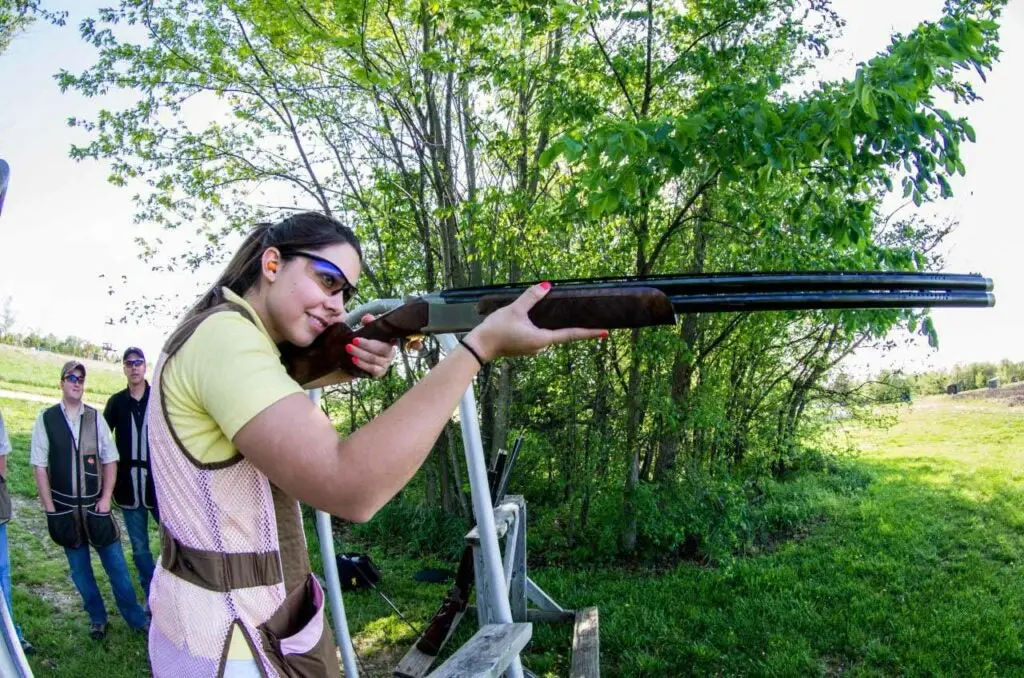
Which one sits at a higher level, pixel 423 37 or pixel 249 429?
pixel 423 37

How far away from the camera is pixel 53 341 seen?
15336 mm

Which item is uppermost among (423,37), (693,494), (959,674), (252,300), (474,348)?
(423,37)

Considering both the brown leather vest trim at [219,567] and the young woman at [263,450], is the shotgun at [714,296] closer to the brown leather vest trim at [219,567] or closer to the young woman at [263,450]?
the young woman at [263,450]

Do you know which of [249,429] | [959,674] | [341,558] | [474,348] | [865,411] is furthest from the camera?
[865,411]

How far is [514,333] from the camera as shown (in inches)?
56.7

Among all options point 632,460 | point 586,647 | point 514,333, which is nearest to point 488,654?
point 514,333

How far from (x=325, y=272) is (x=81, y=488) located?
4.96 metres

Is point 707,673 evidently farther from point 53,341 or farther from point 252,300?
point 53,341

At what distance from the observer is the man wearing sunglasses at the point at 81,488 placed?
5.39 m

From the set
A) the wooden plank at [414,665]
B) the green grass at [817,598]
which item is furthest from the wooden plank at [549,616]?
the wooden plank at [414,665]

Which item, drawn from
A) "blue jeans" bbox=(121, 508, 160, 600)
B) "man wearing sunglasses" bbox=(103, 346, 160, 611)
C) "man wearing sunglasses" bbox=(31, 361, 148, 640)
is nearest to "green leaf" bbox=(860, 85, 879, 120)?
"man wearing sunglasses" bbox=(103, 346, 160, 611)

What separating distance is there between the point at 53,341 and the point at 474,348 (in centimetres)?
1696

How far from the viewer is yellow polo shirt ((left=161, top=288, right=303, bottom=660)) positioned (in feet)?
→ 3.95

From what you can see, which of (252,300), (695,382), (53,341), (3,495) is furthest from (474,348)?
(53,341)
